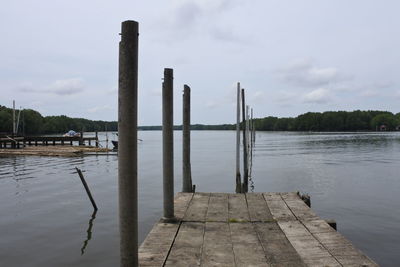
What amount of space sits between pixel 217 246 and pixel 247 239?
632 millimetres

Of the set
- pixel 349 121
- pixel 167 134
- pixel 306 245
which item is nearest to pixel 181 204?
pixel 167 134

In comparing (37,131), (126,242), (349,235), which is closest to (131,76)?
(126,242)

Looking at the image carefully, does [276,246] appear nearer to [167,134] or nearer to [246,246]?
[246,246]

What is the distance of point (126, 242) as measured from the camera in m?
4.33

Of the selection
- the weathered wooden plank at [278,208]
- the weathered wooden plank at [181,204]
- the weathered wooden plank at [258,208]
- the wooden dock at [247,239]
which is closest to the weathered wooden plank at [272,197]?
the weathered wooden plank at [278,208]

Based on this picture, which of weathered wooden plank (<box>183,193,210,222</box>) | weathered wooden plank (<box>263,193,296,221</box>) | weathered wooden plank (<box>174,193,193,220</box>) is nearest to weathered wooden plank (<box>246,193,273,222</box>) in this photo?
weathered wooden plank (<box>263,193,296,221</box>)

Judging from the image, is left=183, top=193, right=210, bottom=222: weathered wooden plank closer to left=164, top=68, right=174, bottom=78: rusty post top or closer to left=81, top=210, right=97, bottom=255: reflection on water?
left=164, top=68, right=174, bottom=78: rusty post top

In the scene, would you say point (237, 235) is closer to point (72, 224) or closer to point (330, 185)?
point (72, 224)

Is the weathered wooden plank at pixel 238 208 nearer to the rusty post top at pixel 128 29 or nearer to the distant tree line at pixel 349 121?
the rusty post top at pixel 128 29

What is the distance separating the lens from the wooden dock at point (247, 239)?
502cm

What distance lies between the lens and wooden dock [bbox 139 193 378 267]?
5016 millimetres

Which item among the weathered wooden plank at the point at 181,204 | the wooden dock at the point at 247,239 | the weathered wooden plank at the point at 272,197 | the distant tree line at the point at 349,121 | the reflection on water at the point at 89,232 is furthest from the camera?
the distant tree line at the point at 349,121

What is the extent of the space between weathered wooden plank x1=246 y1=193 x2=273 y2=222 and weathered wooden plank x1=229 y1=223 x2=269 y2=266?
0.52 metres

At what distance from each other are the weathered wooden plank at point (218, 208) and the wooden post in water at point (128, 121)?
3301mm
